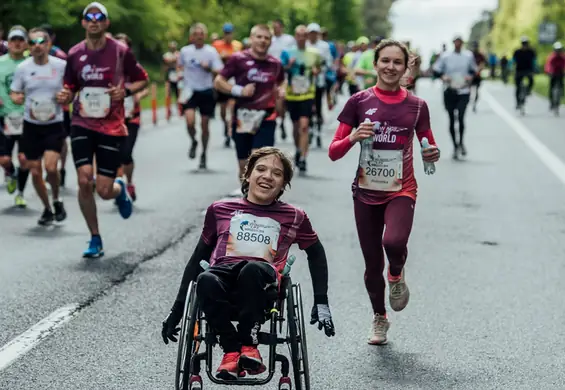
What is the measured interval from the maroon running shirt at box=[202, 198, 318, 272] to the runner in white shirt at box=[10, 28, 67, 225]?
6501 mm

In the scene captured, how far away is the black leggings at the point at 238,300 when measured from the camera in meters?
5.39

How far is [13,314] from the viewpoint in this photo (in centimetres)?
812

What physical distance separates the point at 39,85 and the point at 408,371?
21.3 feet

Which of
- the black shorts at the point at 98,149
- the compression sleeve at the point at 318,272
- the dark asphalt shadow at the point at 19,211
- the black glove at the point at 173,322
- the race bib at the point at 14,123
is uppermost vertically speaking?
the compression sleeve at the point at 318,272

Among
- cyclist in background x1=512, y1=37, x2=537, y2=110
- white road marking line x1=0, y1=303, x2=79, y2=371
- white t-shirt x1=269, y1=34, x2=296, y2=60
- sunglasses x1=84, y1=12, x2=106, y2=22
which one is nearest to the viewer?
white road marking line x1=0, y1=303, x2=79, y2=371

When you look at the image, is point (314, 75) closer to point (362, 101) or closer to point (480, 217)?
point (480, 217)

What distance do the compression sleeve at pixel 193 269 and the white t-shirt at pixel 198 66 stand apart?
500 inches

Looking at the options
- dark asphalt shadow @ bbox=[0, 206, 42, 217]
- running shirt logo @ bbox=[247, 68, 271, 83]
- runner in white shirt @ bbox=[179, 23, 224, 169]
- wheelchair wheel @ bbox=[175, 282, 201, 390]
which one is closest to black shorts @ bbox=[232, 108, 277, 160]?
running shirt logo @ bbox=[247, 68, 271, 83]

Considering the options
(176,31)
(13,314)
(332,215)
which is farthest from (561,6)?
(13,314)

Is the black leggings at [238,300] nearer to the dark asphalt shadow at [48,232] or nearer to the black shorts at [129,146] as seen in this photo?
the dark asphalt shadow at [48,232]

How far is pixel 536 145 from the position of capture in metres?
23.3

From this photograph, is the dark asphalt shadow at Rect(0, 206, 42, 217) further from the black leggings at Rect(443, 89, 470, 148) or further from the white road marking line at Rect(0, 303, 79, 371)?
the black leggings at Rect(443, 89, 470, 148)

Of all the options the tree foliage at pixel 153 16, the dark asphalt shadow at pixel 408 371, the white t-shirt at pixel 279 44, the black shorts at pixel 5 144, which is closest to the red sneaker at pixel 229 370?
the dark asphalt shadow at pixel 408 371

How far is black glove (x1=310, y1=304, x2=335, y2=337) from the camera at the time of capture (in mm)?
5613
